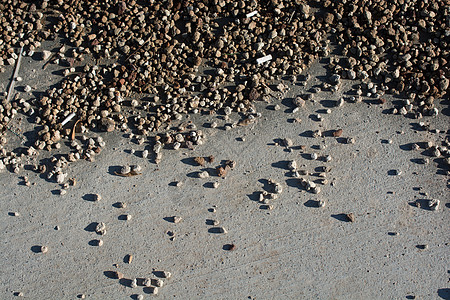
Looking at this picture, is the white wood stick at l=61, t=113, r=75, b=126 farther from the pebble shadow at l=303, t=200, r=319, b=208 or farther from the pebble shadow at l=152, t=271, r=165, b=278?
the pebble shadow at l=303, t=200, r=319, b=208

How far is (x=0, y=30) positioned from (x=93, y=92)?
0.96 meters

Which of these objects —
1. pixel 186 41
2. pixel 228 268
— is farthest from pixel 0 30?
pixel 228 268

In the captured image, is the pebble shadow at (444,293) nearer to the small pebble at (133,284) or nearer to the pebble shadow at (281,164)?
the pebble shadow at (281,164)

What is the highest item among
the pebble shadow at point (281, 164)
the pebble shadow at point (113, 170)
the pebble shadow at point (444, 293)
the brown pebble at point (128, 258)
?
the pebble shadow at point (281, 164)

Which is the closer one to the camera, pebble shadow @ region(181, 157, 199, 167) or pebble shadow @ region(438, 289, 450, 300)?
pebble shadow @ region(438, 289, 450, 300)

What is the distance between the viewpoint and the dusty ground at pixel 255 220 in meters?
3.09

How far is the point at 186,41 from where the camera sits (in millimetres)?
3291

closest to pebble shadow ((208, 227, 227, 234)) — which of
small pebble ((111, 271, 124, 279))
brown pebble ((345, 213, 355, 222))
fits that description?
small pebble ((111, 271, 124, 279))

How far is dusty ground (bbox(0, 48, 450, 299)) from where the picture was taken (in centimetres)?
309

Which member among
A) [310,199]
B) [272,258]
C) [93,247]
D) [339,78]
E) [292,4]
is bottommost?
[93,247]

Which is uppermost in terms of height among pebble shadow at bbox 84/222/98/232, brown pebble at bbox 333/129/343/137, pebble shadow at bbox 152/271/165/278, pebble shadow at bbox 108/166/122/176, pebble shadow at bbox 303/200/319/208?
brown pebble at bbox 333/129/343/137

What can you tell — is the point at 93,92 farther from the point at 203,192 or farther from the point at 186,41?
the point at 203,192

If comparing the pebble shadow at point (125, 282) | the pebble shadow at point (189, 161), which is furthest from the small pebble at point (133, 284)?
the pebble shadow at point (189, 161)

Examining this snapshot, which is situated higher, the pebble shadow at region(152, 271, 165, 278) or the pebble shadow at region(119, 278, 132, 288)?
the pebble shadow at region(152, 271, 165, 278)
